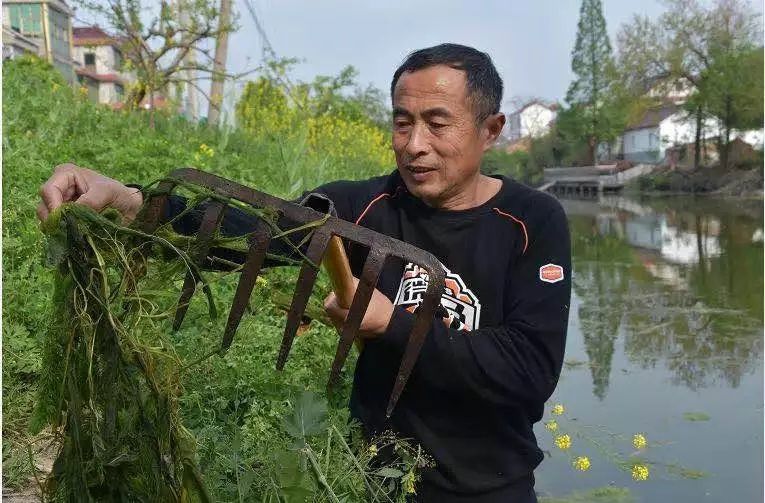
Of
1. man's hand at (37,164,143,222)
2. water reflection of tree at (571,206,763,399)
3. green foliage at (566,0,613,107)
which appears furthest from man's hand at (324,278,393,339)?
green foliage at (566,0,613,107)

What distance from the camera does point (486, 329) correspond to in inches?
79.4

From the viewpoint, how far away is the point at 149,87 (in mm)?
9531

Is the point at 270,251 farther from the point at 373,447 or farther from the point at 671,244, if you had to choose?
the point at 671,244

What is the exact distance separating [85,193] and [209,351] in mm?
1207

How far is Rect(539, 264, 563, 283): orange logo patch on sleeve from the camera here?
2041mm

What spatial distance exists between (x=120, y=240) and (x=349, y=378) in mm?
2127

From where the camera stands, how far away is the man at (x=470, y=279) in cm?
203

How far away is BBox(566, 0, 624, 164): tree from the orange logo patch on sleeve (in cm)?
5749

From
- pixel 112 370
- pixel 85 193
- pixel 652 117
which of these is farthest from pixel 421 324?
pixel 652 117

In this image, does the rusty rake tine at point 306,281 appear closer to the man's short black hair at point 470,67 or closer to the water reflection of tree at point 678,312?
the man's short black hair at point 470,67

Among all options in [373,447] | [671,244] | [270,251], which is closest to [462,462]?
[373,447]

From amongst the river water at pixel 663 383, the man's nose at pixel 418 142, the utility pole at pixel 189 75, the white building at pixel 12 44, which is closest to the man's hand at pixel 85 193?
the man's nose at pixel 418 142

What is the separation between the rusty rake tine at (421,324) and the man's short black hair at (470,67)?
2.09 ft

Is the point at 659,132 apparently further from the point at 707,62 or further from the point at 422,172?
the point at 422,172
